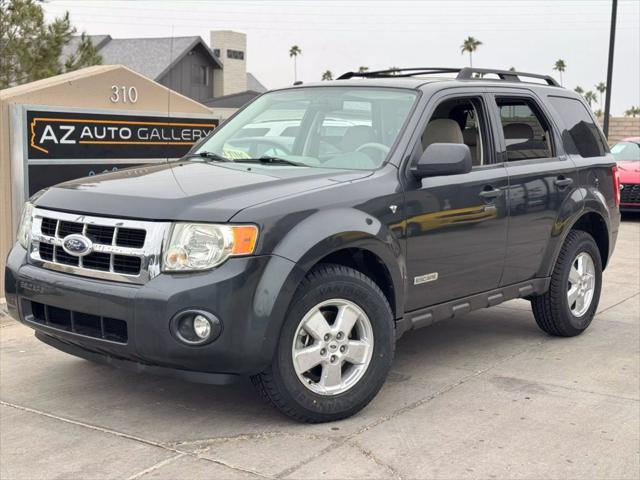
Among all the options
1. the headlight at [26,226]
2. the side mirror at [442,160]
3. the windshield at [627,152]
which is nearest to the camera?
the headlight at [26,226]

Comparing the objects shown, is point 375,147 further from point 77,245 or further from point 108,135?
point 108,135

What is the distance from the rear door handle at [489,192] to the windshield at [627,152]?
1163 cm

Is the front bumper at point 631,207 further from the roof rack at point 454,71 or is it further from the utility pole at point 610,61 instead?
the utility pole at point 610,61

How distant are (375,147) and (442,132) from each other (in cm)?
68

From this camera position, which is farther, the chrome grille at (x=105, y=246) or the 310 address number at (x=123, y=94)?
the 310 address number at (x=123, y=94)

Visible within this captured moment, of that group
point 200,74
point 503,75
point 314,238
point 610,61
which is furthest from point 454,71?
point 200,74

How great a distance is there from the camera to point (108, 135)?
8.07 meters

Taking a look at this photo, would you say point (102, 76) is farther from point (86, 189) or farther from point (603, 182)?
point (603, 182)

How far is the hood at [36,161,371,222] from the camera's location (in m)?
4.29

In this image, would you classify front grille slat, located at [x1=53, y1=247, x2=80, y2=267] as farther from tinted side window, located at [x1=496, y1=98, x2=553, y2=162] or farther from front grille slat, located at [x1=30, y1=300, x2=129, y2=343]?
tinted side window, located at [x1=496, y1=98, x2=553, y2=162]

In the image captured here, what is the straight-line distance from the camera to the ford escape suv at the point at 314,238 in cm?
422

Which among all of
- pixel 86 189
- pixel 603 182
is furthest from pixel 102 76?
pixel 603 182

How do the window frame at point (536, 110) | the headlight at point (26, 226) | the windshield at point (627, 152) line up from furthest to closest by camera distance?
the windshield at point (627, 152), the window frame at point (536, 110), the headlight at point (26, 226)

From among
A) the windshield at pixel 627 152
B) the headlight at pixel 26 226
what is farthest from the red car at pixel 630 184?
the headlight at pixel 26 226
